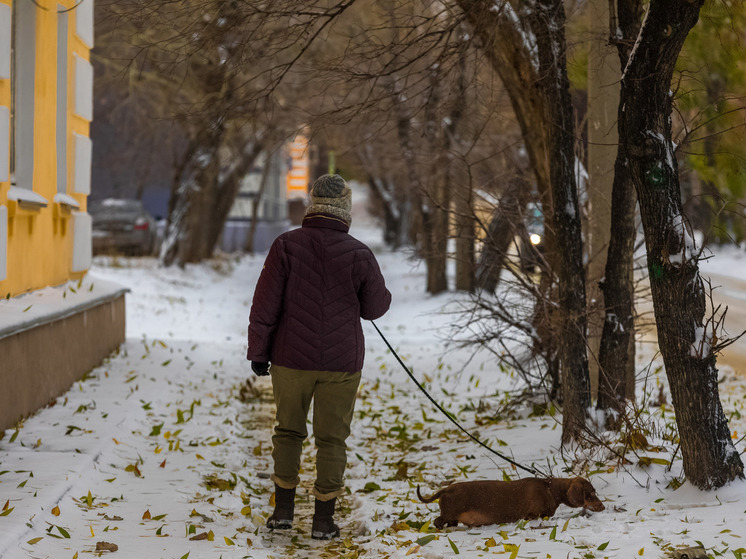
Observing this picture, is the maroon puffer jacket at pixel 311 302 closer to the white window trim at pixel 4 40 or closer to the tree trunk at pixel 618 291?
the tree trunk at pixel 618 291

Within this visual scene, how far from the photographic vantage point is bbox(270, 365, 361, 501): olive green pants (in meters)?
4.76

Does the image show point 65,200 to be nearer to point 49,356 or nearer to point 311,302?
point 49,356

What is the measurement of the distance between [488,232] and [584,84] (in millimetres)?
3550

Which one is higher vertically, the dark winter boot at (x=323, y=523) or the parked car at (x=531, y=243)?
the parked car at (x=531, y=243)

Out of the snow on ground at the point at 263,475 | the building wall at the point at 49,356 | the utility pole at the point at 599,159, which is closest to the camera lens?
the snow on ground at the point at 263,475

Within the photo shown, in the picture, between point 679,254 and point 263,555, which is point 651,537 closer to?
point 679,254

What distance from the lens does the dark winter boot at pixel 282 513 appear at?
491 cm

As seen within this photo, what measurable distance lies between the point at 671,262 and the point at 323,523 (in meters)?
2.19

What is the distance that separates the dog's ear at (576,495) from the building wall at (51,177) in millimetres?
4099

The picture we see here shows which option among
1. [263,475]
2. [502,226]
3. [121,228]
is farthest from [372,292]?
[121,228]

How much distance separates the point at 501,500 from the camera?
15.7 feet

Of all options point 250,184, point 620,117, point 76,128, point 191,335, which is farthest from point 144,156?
point 620,117

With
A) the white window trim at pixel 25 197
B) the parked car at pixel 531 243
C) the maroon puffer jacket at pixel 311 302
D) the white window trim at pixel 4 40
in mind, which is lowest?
the maroon puffer jacket at pixel 311 302

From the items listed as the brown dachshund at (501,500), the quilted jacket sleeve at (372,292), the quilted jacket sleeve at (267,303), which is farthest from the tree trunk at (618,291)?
the quilted jacket sleeve at (267,303)
